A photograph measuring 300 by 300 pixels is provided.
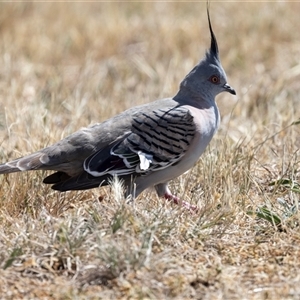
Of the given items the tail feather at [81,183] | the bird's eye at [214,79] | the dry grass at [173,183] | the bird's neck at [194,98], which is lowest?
the dry grass at [173,183]

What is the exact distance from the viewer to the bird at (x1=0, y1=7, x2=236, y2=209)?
477 centimetres

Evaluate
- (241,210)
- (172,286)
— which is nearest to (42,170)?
(241,210)

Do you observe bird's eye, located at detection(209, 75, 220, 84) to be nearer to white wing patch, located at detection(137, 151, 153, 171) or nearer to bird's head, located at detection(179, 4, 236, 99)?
bird's head, located at detection(179, 4, 236, 99)

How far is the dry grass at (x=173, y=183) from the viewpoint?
145 inches

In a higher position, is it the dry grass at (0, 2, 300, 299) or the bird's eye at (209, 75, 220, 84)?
the bird's eye at (209, 75, 220, 84)

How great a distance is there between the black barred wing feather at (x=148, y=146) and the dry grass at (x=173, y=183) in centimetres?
23

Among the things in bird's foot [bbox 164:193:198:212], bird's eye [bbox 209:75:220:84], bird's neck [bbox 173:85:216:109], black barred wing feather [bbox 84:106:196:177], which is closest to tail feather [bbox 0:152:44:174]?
black barred wing feather [bbox 84:106:196:177]

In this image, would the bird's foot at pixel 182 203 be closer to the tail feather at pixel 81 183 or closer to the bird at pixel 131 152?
the bird at pixel 131 152

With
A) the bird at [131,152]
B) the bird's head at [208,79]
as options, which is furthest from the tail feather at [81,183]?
the bird's head at [208,79]

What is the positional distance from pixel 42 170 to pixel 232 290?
75.8 inches

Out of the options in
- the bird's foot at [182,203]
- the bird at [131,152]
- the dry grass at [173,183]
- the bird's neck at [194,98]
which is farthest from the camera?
the bird's neck at [194,98]

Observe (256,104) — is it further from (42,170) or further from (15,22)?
(15,22)

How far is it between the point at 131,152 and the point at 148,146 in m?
0.13

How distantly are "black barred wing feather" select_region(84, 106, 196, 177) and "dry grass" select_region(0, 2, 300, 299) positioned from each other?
0.23 m
